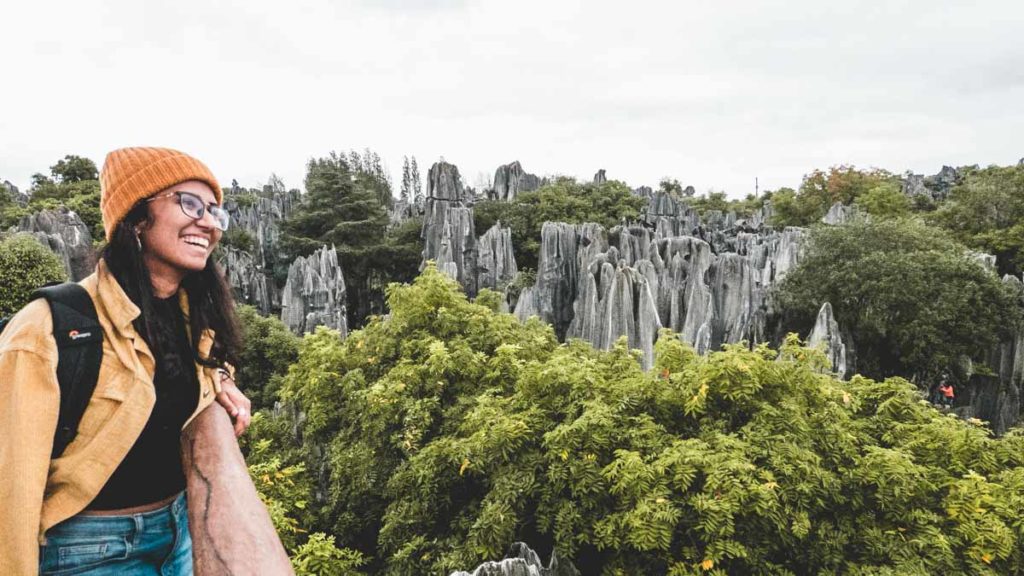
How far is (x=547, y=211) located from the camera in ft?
105

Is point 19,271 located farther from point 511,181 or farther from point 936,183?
point 936,183

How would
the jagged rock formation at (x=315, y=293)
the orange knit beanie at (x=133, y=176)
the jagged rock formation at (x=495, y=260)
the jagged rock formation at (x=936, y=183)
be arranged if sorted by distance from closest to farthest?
the orange knit beanie at (x=133, y=176), the jagged rock formation at (x=315, y=293), the jagged rock formation at (x=495, y=260), the jagged rock formation at (x=936, y=183)

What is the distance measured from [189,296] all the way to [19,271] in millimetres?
16181

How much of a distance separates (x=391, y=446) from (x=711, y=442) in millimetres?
3671

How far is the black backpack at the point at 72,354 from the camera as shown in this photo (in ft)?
3.64

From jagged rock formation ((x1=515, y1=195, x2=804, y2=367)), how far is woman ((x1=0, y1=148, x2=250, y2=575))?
41.8 feet

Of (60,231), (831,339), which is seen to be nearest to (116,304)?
(831,339)

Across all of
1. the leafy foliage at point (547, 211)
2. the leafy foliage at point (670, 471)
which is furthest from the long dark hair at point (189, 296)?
the leafy foliage at point (547, 211)

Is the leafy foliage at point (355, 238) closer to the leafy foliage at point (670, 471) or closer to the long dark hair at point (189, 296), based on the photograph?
the leafy foliage at point (670, 471)

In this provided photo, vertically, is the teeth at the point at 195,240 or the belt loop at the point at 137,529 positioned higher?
the teeth at the point at 195,240

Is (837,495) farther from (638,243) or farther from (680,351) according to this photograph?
(638,243)

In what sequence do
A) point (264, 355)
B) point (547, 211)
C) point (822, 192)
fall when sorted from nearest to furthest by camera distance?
point (264, 355)
point (547, 211)
point (822, 192)

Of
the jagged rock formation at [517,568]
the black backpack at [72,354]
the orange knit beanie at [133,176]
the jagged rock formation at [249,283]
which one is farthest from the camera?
the jagged rock formation at [249,283]

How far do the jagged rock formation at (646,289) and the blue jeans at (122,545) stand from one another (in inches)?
504
